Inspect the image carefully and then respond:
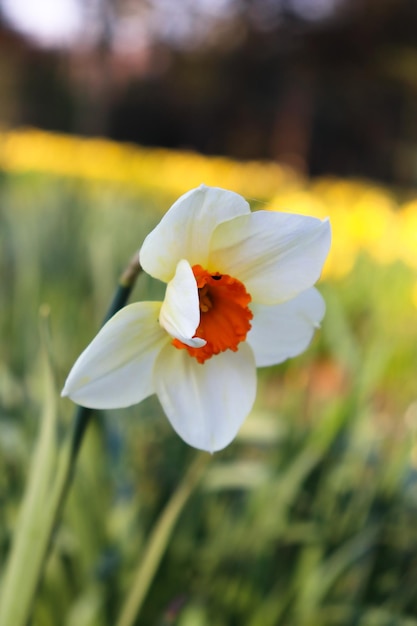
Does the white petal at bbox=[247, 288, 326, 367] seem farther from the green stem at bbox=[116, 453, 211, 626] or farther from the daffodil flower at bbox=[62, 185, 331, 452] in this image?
the green stem at bbox=[116, 453, 211, 626]

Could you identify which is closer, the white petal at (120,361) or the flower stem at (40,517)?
the white petal at (120,361)

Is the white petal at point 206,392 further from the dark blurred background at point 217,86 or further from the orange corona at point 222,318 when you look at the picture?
the dark blurred background at point 217,86

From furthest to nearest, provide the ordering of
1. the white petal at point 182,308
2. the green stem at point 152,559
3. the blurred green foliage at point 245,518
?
1. the blurred green foliage at point 245,518
2. the green stem at point 152,559
3. the white petal at point 182,308

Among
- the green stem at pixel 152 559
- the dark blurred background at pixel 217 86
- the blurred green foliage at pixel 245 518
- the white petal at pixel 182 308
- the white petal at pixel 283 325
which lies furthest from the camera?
the dark blurred background at pixel 217 86

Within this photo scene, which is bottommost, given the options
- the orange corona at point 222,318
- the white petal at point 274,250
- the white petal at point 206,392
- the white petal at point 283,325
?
the white petal at point 206,392

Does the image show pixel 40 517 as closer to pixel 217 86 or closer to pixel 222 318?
pixel 222 318

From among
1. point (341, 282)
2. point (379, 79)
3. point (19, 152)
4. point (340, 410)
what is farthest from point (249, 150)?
point (340, 410)

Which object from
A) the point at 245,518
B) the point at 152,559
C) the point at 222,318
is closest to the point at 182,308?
the point at 222,318

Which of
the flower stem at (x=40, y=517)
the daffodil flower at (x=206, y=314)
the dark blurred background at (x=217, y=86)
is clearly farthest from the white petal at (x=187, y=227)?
the dark blurred background at (x=217, y=86)
